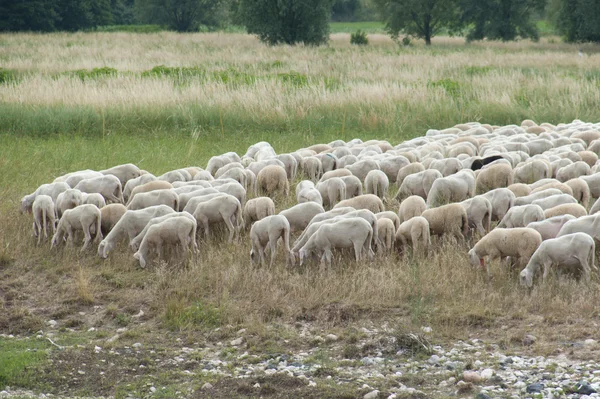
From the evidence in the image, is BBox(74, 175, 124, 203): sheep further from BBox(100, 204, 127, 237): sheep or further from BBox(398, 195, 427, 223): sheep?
BBox(398, 195, 427, 223): sheep

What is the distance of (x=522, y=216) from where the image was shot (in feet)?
30.7

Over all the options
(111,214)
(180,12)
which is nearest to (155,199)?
(111,214)

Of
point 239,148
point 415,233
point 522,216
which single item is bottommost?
point 239,148

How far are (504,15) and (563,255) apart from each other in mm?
54234

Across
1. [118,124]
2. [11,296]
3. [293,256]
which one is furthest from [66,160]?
[293,256]

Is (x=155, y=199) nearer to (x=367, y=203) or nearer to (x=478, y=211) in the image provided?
(x=367, y=203)

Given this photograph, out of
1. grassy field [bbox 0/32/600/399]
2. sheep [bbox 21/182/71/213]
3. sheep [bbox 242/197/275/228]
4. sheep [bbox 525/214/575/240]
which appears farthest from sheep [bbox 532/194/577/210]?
sheep [bbox 21/182/71/213]

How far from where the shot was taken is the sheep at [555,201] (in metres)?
9.70

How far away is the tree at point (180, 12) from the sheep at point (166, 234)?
2546 inches

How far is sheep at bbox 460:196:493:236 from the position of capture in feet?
31.8

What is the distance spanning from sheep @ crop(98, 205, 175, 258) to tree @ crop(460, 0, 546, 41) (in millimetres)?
52040

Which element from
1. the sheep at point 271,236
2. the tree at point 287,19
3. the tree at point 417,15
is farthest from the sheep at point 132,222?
the tree at point 417,15

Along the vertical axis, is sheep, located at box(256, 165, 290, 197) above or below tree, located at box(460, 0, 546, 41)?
below

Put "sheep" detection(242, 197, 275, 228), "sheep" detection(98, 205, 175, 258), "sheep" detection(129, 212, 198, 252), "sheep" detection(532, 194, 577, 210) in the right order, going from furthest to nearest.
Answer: "sheep" detection(242, 197, 275, 228) → "sheep" detection(98, 205, 175, 258) → "sheep" detection(532, 194, 577, 210) → "sheep" detection(129, 212, 198, 252)
